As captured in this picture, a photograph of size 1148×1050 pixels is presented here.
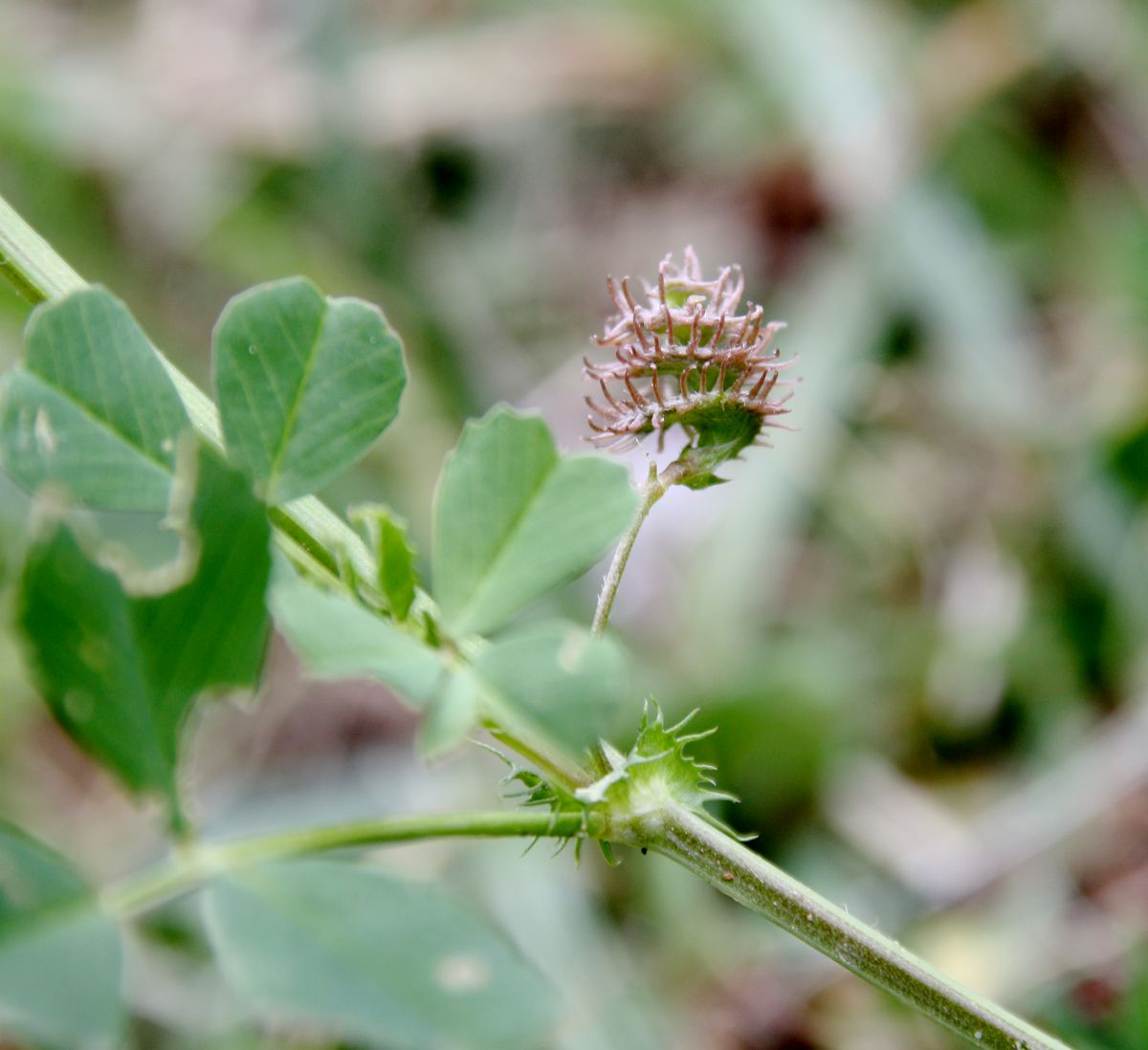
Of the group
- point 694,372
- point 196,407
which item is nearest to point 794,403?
point 694,372

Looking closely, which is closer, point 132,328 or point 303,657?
point 303,657

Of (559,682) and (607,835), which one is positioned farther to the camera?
(607,835)

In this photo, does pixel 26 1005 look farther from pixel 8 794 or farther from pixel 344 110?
pixel 344 110

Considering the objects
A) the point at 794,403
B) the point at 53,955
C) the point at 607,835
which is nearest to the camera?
the point at 53,955

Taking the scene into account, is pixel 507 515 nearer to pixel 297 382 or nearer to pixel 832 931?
pixel 297 382

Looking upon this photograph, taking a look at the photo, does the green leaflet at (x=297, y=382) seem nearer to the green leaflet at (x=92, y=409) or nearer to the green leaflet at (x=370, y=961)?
the green leaflet at (x=92, y=409)

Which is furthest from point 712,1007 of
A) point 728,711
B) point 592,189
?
point 592,189
